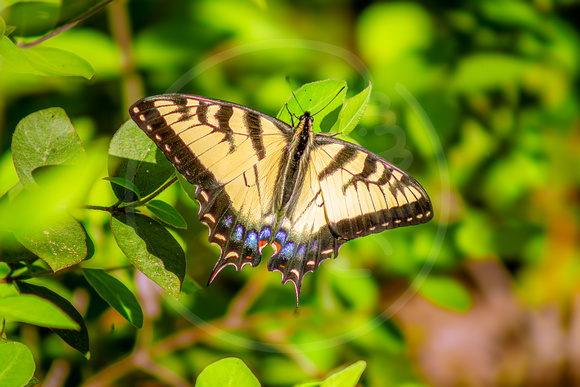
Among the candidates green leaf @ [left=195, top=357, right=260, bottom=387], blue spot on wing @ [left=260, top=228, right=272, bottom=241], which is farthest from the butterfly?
green leaf @ [left=195, top=357, right=260, bottom=387]

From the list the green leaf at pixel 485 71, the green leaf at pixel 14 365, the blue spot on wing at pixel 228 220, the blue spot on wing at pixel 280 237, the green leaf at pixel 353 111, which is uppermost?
the green leaf at pixel 485 71

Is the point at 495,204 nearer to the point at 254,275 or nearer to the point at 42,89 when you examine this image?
the point at 254,275

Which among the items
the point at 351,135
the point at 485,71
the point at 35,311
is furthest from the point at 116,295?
the point at 485,71

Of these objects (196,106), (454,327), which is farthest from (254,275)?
(454,327)

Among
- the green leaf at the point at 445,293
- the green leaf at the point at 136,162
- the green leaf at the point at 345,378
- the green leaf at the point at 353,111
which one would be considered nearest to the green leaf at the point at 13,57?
the green leaf at the point at 136,162

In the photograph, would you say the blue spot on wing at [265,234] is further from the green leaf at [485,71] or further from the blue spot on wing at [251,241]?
the green leaf at [485,71]

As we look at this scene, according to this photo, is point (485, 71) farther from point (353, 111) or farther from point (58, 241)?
point (58, 241)

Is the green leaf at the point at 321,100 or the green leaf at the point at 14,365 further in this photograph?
the green leaf at the point at 321,100
